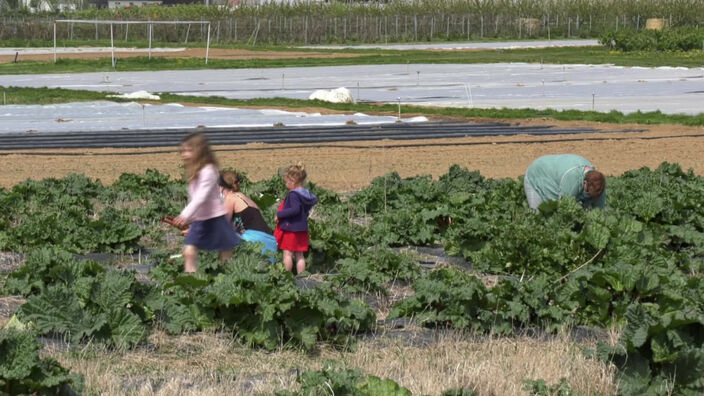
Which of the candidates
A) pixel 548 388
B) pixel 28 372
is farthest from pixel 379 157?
pixel 28 372

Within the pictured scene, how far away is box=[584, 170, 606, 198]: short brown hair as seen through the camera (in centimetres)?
→ 1101

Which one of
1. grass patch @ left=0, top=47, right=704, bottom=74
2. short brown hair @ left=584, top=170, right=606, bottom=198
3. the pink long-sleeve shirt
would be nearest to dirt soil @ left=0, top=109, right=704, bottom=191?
short brown hair @ left=584, top=170, right=606, bottom=198

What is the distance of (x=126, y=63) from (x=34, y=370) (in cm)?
4609

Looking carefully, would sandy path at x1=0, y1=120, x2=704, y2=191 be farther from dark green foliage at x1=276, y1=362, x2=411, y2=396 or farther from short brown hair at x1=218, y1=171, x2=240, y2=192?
dark green foliage at x1=276, y1=362, x2=411, y2=396

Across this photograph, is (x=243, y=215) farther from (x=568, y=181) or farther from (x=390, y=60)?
(x=390, y=60)

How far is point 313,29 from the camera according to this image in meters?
74.0

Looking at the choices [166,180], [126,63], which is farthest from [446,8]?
[166,180]

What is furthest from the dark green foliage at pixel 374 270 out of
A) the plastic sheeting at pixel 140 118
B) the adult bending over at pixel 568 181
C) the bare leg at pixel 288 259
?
the plastic sheeting at pixel 140 118

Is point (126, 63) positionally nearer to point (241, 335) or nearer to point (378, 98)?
point (378, 98)

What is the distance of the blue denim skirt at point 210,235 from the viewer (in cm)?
928

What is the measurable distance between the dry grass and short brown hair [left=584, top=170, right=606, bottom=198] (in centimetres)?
339

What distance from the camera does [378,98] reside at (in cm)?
3356

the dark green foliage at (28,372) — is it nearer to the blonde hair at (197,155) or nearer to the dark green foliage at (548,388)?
the dark green foliage at (548,388)

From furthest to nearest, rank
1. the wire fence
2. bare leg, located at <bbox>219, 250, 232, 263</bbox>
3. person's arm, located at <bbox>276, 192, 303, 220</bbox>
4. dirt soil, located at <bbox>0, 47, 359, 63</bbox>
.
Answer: the wire fence < dirt soil, located at <bbox>0, 47, 359, 63</bbox> < person's arm, located at <bbox>276, 192, 303, 220</bbox> < bare leg, located at <bbox>219, 250, 232, 263</bbox>
